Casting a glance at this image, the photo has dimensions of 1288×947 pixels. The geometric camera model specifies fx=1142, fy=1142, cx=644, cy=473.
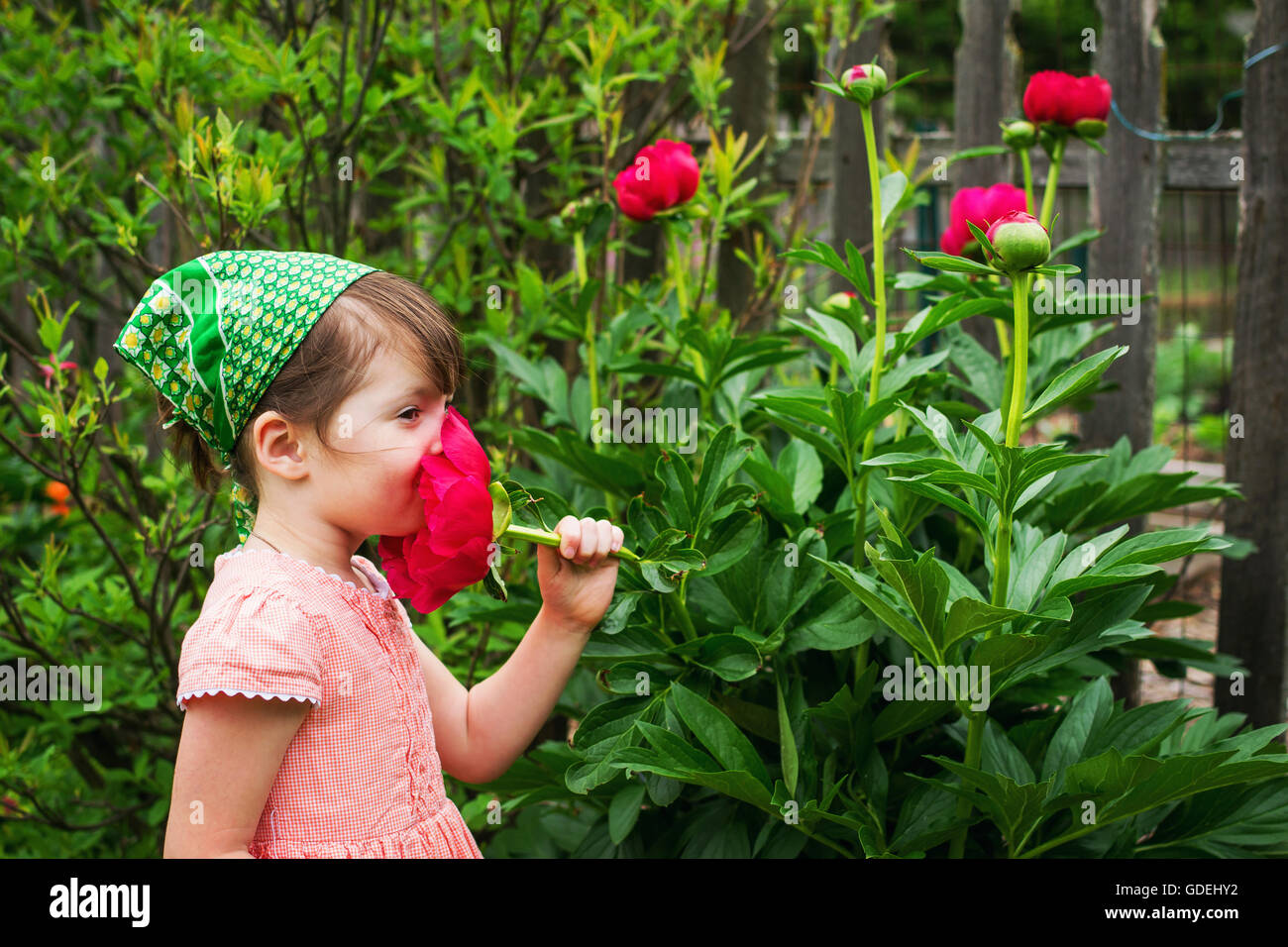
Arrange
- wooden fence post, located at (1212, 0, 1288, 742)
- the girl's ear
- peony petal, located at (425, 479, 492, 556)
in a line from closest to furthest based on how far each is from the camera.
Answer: peony petal, located at (425, 479, 492, 556), the girl's ear, wooden fence post, located at (1212, 0, 1288, 742)

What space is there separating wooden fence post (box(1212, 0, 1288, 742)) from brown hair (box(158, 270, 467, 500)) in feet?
5.44

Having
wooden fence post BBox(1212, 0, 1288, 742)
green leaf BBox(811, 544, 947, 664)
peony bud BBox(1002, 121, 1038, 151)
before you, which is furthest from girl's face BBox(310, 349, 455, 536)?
wooden fence post BBox(1212, 0, 1288, 742)

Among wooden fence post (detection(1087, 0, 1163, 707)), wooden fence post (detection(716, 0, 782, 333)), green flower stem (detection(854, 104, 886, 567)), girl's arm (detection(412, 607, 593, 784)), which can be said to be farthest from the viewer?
wooden fence post (detection(716, 0, 782, 333))

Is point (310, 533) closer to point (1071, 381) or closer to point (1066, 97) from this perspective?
point (1071, 381)

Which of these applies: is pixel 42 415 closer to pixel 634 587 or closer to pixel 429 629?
pixel 429 629

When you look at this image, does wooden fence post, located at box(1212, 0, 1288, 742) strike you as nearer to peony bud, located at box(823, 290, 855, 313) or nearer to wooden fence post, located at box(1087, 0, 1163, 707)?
wooden fence post, located at box(1087, 0, 1163, 707)

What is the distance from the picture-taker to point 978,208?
154 cm

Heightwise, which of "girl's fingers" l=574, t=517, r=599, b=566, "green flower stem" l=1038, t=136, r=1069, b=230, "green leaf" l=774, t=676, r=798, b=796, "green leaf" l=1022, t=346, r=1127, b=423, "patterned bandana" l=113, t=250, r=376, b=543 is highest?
"green flower stem" l=1038, t=136, r=1069, b=230

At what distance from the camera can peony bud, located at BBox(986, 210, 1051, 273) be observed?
101cm

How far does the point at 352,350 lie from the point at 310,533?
0.19 metres

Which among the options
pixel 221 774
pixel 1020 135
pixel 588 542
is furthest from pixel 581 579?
pixel 1020 135
